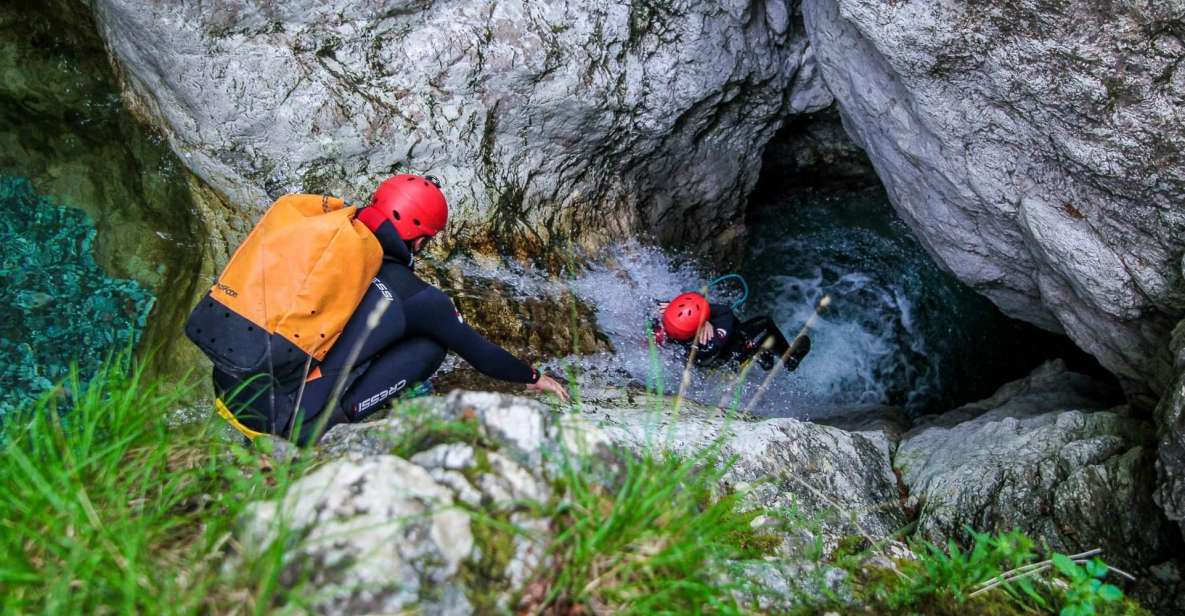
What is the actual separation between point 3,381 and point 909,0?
6.29 m

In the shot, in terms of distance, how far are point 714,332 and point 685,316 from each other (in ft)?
1.48

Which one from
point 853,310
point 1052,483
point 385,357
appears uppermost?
point 385,357

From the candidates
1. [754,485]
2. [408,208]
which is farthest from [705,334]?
[754,485]

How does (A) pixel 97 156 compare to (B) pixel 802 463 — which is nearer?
(B) pixel 802 463

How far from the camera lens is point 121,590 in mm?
2143

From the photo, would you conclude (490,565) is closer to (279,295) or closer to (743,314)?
(279,295)

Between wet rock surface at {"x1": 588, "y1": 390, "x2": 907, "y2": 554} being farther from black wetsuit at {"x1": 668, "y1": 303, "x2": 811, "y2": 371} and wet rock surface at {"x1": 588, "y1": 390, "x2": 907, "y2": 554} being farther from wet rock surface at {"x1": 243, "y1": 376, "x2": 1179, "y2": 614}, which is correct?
black wetsuit at {"x1": 668, "y1": 303, "x2": 811, "y2": 371}

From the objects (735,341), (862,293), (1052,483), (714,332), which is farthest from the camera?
(862,293)

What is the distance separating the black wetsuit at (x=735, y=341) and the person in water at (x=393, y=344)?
2.55 m

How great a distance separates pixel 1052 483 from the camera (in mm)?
4402

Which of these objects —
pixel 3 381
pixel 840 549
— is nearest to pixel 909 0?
pixel 840 549

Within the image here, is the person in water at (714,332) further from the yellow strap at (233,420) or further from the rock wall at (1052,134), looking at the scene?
the yellow strap at (233,420)

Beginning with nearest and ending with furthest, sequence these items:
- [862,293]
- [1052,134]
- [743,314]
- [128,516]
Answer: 1. [128,516]
2. [1052,134]
3. [743,314]
4. [862,293]

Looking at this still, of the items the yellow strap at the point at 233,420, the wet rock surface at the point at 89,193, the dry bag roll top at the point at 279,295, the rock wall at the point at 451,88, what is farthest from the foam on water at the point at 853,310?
the yellow strap at the point at 233,420
